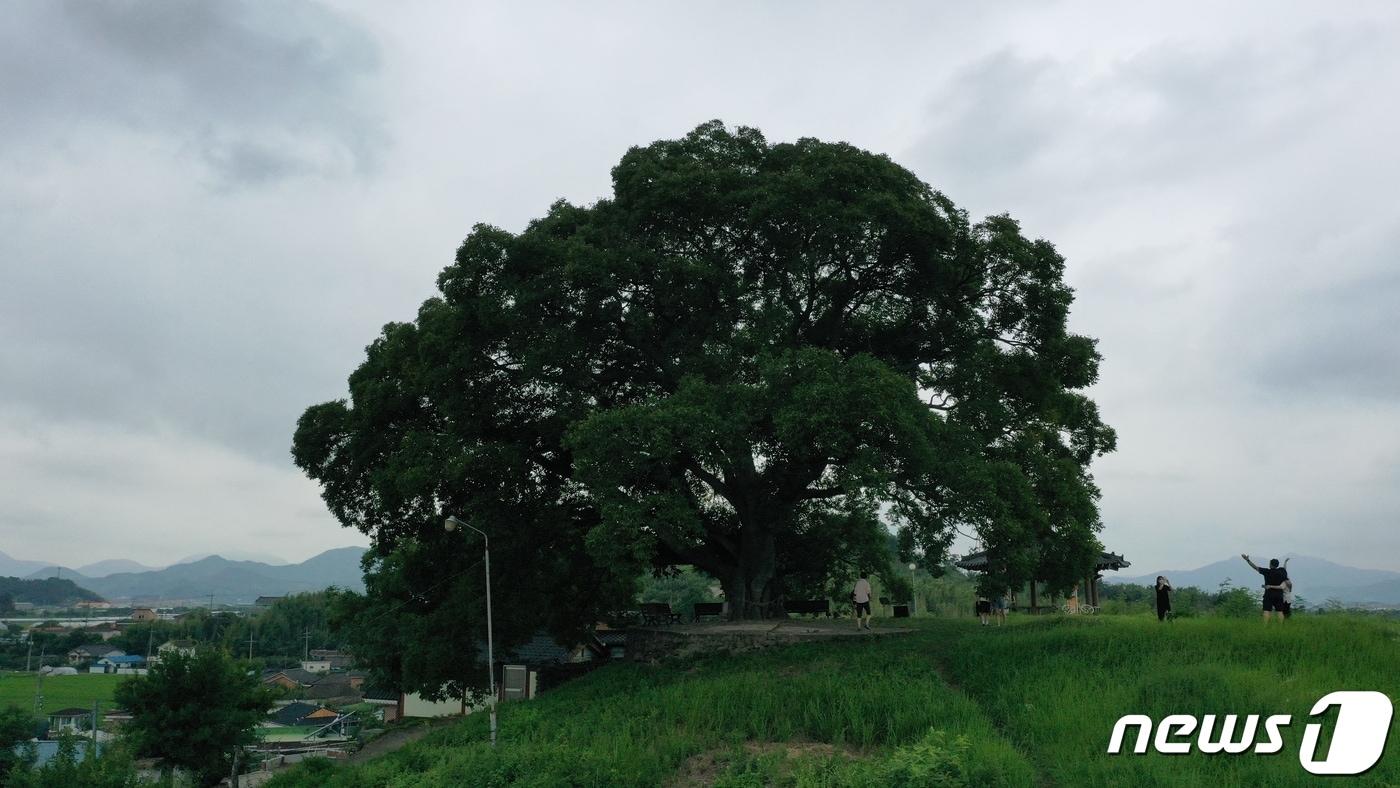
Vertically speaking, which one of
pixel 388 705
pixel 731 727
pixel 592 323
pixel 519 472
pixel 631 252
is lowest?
pixel 388 705

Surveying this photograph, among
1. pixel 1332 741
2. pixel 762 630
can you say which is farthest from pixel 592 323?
pixel 1332 741

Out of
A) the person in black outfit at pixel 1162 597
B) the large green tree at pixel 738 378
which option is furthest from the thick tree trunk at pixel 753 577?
the person in black outfit at pixel 1162 597

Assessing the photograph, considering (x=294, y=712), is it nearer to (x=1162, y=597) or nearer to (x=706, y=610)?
(x=706, y=610)

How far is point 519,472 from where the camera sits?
98.2 ft

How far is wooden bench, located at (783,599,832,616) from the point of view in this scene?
36.9m

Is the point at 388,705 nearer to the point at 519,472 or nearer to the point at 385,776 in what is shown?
the point at 519,472

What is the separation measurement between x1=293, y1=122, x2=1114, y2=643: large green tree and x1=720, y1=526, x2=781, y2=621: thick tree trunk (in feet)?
0.26

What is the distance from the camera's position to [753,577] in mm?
31156

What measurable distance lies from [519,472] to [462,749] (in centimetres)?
986

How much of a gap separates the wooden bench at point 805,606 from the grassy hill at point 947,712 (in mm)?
11736

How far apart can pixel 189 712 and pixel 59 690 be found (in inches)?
4109

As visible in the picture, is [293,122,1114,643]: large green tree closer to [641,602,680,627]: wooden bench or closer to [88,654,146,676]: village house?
[641,602,680,627]: wooden bench

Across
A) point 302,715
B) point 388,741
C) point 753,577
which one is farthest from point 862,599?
point 302,715

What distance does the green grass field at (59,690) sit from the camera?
329 ft
